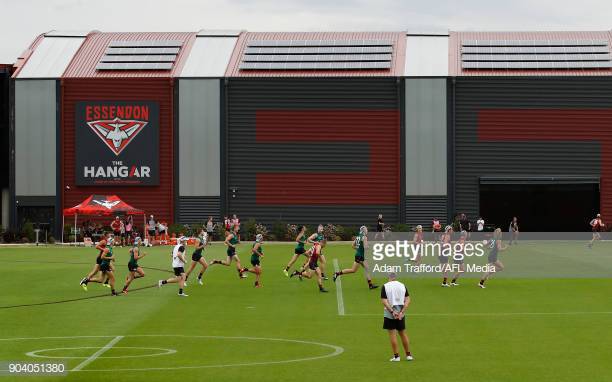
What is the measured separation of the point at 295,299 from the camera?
34.9 metres

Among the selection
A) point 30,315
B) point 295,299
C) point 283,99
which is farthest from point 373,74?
point 30,315

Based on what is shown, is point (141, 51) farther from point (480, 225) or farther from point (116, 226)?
point (480, 225)

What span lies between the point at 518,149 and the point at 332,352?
51.5 metres

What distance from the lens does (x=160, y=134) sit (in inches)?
2931

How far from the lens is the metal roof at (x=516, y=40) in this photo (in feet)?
239

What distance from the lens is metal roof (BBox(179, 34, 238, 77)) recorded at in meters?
74.5

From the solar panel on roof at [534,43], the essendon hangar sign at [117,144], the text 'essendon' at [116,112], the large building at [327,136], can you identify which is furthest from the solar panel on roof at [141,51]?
the solar panel on roof at [534,43]

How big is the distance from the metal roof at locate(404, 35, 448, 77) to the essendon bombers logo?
59.6 ft

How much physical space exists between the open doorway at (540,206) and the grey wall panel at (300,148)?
6872mm

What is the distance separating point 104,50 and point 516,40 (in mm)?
28612

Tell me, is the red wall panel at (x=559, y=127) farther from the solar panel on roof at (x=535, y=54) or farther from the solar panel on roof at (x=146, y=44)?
the solar panel on roof at (x=146, y=44)

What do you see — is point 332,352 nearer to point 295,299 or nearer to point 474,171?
point 295,299

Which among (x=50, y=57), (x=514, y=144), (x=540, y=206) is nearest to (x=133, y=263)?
(x=514, y=144)

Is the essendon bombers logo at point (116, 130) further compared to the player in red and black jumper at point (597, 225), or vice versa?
the essendon bombers logo at point (116, 130)
